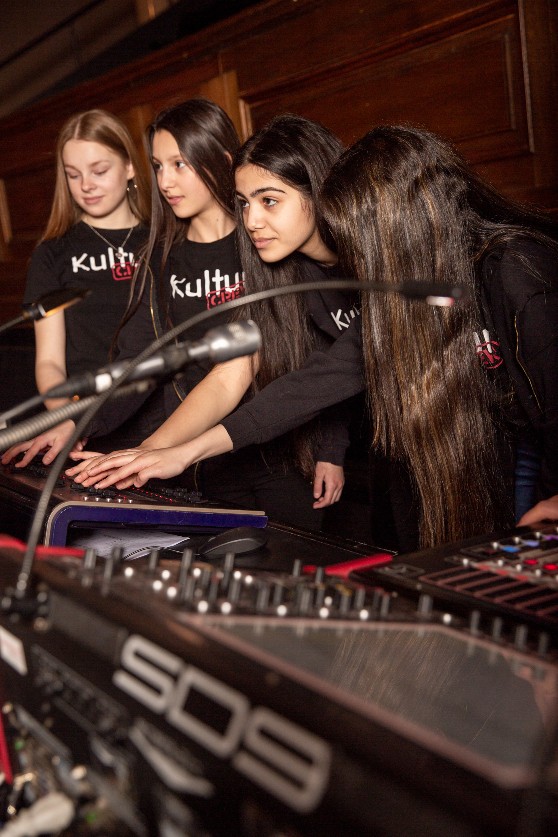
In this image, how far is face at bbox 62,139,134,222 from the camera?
241 centimetres

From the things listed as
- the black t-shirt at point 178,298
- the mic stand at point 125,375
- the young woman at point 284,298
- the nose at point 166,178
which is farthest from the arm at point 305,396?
the mic stand at point 125,375

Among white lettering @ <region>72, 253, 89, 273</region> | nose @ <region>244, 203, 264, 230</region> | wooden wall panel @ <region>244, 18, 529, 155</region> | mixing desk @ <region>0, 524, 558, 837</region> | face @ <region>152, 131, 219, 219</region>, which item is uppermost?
wooden wall panel @ <region>244, 18, 529, 155</region>

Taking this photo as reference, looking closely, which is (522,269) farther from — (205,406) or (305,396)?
(205,406)

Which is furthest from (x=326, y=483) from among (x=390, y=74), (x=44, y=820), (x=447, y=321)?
(x=44, y=820)

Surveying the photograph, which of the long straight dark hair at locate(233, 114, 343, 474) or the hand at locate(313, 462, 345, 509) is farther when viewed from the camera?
the hand at locate(313, 462, 345, 509)

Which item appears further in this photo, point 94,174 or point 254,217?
point 94,174

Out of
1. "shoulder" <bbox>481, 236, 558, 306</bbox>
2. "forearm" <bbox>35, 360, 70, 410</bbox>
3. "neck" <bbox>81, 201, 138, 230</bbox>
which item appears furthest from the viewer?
"neck" <bbox>81, 201, 138, 230</bbox>

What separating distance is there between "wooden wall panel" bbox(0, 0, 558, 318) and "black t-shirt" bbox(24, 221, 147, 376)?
2.52ft

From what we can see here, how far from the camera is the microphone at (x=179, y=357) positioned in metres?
0.79

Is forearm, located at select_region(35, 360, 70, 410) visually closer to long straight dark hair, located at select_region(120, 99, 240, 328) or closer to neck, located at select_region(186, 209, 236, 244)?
long straight dark hair, located at select_region(120, 99, 240, 328)

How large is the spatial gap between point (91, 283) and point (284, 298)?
0.81 meters

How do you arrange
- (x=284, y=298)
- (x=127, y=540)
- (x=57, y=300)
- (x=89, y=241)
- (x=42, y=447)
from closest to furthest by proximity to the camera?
1. (x=57, y=300)
2. (x=127, y=540)
3. (x=42, y=447)
4. (x=284, y=298)
5. (x=89, y=241)

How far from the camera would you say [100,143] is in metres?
2.42

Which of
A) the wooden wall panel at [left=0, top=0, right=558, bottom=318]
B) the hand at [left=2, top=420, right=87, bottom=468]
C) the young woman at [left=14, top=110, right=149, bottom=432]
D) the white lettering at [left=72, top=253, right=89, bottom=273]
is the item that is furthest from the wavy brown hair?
the hand at [left=2, top=420, right=87, bottom=468]
